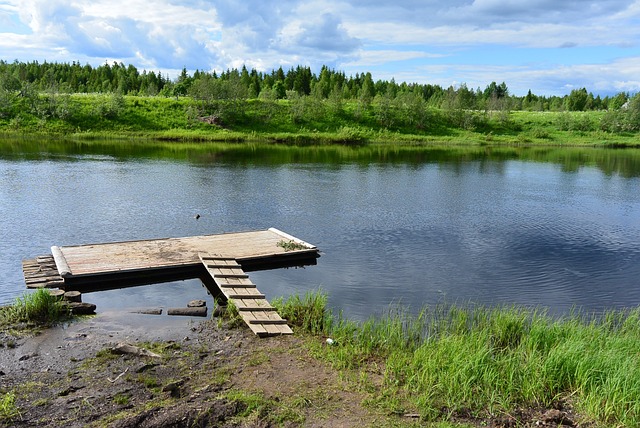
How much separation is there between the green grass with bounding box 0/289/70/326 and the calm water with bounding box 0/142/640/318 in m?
1.65

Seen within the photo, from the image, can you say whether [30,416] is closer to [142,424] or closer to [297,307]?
[142,424]

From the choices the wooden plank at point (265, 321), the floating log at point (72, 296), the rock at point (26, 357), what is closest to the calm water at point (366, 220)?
the floating log at point (72, 296)

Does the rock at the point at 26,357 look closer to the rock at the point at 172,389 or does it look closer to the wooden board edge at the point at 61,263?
the rock at the point at 172,389

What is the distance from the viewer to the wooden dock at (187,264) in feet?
51.4

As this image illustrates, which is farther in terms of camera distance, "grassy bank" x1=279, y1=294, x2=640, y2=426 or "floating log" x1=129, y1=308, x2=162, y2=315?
"floating log" x1=129, y1=308, x2=162, y2=315

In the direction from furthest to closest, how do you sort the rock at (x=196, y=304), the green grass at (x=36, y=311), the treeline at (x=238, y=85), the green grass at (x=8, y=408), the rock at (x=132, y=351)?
the treeline at (x=238, y=85) → the rock at (x=196, y=304) → the green grass at (x=36, y=311) → the rock at (x=132, y=351) → the green grass at (x=8, y=408)

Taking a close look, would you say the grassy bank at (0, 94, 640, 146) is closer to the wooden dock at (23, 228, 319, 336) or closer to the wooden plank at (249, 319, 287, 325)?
the wooden dock at (23, 228, 319, 336)

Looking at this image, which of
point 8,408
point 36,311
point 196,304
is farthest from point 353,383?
point 36,311

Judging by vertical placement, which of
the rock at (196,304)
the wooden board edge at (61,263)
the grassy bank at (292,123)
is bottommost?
the rock at (196,304)

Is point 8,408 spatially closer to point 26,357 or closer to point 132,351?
point 26,357

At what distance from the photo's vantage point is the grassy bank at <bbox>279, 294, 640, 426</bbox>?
31.0ft

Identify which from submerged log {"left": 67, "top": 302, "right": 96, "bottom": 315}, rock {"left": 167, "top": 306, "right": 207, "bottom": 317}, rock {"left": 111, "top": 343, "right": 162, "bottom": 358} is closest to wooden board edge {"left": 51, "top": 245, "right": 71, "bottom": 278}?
submerged log {"left": 67, "top": 302, "right": 96, "bottom": 315}

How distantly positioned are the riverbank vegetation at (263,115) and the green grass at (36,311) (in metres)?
71.0

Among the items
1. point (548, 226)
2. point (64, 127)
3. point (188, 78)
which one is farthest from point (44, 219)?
point (188, 78)
